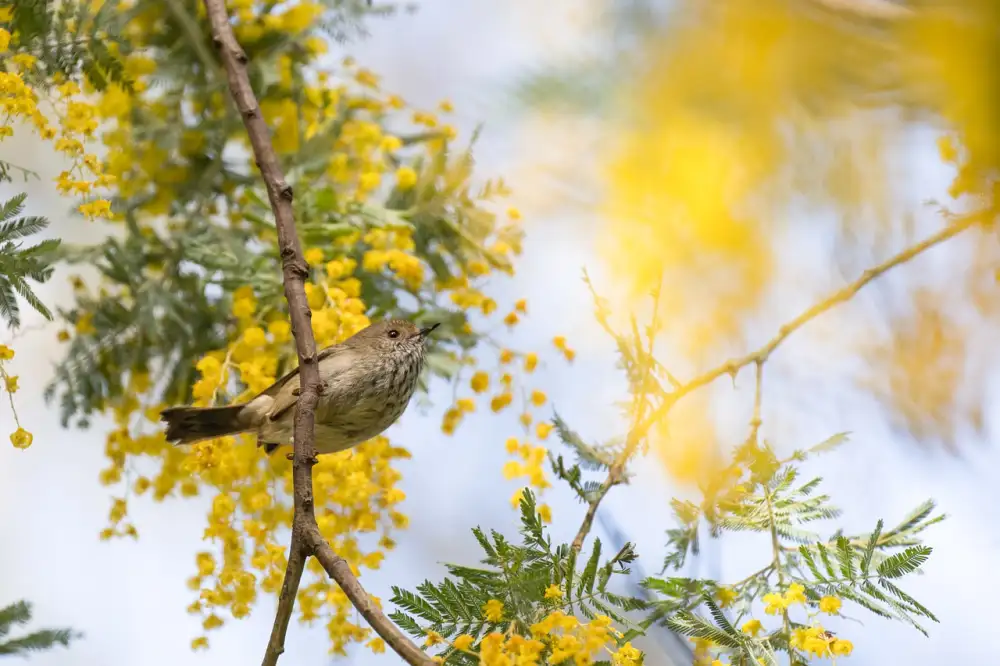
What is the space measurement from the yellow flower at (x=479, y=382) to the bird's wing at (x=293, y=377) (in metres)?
0.23

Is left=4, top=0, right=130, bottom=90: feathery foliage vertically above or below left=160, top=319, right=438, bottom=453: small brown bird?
above

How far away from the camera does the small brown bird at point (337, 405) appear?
1.34 m

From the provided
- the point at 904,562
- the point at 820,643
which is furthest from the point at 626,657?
the point at 904,562

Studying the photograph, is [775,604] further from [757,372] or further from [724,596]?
[757,372]

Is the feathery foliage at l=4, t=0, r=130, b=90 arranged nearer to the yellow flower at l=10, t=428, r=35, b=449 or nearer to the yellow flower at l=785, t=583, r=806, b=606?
the yellow flower at l=10, t=428, r=35, b=449

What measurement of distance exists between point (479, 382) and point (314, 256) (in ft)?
1.09

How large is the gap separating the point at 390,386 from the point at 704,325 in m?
0.46

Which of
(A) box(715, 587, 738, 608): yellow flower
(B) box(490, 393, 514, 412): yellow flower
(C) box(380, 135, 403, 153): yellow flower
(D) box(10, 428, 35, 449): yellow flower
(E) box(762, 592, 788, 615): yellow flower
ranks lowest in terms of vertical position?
(E) box(762, 592, 788, 615): yellow flower

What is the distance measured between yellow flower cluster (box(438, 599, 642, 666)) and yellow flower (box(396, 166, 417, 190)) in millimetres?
810

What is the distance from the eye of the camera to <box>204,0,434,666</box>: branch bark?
2.79 ft

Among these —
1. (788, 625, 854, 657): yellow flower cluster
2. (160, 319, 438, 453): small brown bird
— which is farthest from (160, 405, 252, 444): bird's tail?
(788, 625, 854, 657): yellow flower cluster

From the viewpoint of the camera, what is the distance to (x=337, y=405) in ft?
4.45

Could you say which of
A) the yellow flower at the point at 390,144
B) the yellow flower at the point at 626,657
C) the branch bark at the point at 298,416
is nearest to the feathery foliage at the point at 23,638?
the branch bark at the point at 298,416

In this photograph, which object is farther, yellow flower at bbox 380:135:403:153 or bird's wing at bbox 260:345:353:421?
yellow flower at bbox 380:135:403:153
